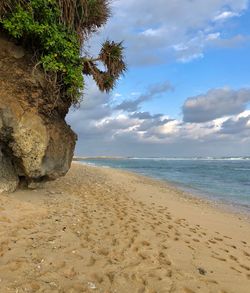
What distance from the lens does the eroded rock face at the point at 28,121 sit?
9.48 m

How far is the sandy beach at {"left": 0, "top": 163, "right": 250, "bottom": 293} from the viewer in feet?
16.3

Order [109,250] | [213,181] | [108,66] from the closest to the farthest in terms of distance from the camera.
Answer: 1. [109,250]
2. [108,66]
3. [213,181]

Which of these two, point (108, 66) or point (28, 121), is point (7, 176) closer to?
point (28, 121)

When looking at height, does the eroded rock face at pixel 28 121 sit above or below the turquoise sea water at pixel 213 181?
above

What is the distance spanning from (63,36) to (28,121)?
3.00 metres

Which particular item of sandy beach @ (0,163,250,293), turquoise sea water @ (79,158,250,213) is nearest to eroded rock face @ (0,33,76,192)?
sandy beach @ (0,163,250,293)

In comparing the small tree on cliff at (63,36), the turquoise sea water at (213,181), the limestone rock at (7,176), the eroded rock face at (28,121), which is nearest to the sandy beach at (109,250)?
the limestone rock at (7,176)

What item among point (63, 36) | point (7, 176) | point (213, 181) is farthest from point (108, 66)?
point (213, 181)

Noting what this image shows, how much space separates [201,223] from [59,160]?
4.93m

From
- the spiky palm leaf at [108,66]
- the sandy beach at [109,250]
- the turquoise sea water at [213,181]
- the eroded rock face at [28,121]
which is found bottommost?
the sandy beach at [109,250]

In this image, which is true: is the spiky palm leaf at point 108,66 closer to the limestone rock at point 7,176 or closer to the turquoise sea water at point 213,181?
the limestone rock at point 7,176

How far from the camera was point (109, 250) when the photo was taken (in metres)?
6.32

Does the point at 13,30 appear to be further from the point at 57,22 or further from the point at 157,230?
the point at 157,230

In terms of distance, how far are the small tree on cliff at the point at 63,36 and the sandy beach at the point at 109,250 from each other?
393 cm
